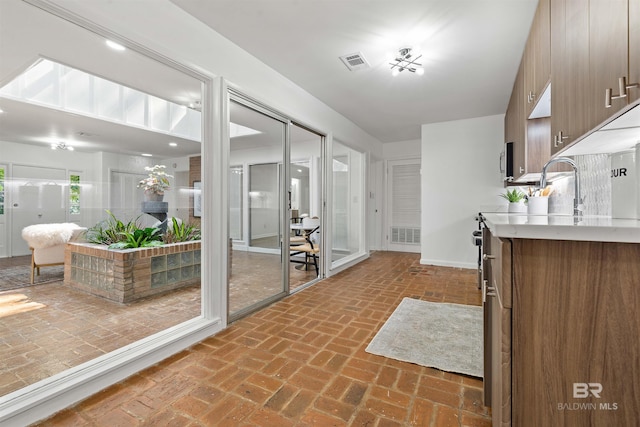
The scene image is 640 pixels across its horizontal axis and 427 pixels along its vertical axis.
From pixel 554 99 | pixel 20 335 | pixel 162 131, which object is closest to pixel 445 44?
pixel 554 99

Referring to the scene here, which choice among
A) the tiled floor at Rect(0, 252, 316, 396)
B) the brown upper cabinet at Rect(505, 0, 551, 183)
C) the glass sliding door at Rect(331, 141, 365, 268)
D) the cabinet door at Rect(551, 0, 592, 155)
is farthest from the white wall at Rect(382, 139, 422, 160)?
the cabinet door at Rect(551, 0, 592, 155)

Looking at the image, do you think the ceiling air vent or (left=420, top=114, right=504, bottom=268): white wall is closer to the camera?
the ceiling air vent

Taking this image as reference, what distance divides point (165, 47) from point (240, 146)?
102 centimetres

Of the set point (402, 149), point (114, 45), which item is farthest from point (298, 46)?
point (402, 149)

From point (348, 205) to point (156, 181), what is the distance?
357 centimetres

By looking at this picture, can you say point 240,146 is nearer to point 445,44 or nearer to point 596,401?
point 445,44

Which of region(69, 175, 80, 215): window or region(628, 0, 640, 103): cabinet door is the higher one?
region(628, 0, 640, 103): cabinet door

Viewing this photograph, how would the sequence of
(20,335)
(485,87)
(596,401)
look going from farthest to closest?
(485,87)
(20,335)
(596,401)

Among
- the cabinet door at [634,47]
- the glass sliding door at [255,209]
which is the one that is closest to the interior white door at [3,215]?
the glass sliding door at [255,209]

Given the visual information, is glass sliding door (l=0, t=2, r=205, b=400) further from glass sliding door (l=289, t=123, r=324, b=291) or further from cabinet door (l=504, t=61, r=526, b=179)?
cabinet door (l=504, t=61, r=526, b=179)

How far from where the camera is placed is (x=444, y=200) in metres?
5.02

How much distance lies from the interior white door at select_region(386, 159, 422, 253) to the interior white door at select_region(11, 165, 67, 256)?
5.76 m

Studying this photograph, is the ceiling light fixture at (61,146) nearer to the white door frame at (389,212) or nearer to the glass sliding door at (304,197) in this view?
the glass sliding door at (304,197)

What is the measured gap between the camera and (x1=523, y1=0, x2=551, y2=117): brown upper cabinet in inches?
74.4
